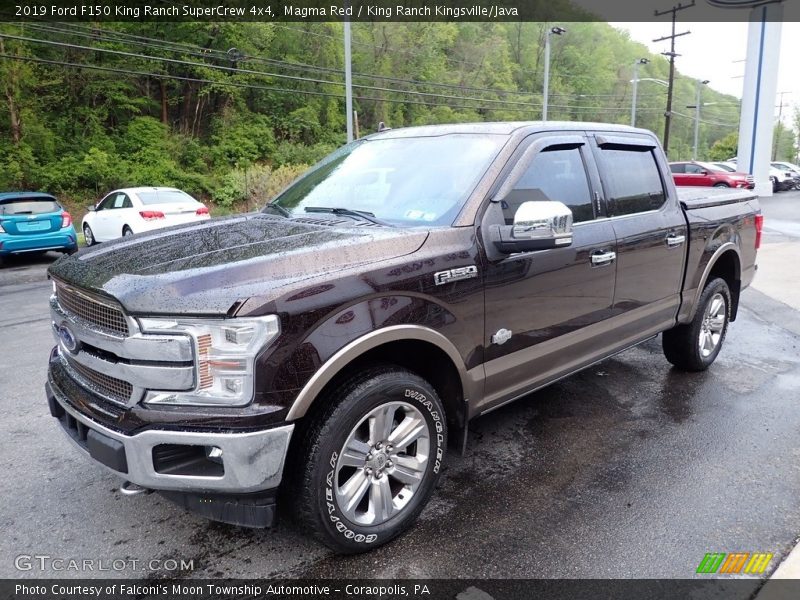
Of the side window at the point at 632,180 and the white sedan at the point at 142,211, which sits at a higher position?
the side window at the point at 632,180

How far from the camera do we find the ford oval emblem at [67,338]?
8.81 feet

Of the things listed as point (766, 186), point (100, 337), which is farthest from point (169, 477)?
point (766, 186)

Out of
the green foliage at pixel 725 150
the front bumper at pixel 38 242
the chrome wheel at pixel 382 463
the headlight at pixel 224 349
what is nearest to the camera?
the headlight at pixel 224 349

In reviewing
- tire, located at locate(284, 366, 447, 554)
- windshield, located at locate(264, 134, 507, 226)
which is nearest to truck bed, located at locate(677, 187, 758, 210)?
windshield, located at locate(264, 134, 507, 226)

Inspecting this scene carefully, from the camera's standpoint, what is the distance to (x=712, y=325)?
526cm

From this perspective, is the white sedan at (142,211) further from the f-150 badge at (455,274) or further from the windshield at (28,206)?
the f-150 badge at (455,274)

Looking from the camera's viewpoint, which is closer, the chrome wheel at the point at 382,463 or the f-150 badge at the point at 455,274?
the chrome wheel at the point at 382,463

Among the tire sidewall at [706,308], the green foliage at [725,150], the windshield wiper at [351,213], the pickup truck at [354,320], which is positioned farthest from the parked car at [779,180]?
the windshield wiper at [351,213]

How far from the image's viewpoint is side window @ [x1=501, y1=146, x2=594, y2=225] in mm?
3320

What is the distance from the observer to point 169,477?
2324mm

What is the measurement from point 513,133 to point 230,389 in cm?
213

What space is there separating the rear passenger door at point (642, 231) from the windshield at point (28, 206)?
39.2ft

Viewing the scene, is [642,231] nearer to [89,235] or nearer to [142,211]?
[142,211]

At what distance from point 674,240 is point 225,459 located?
3.57 meters
